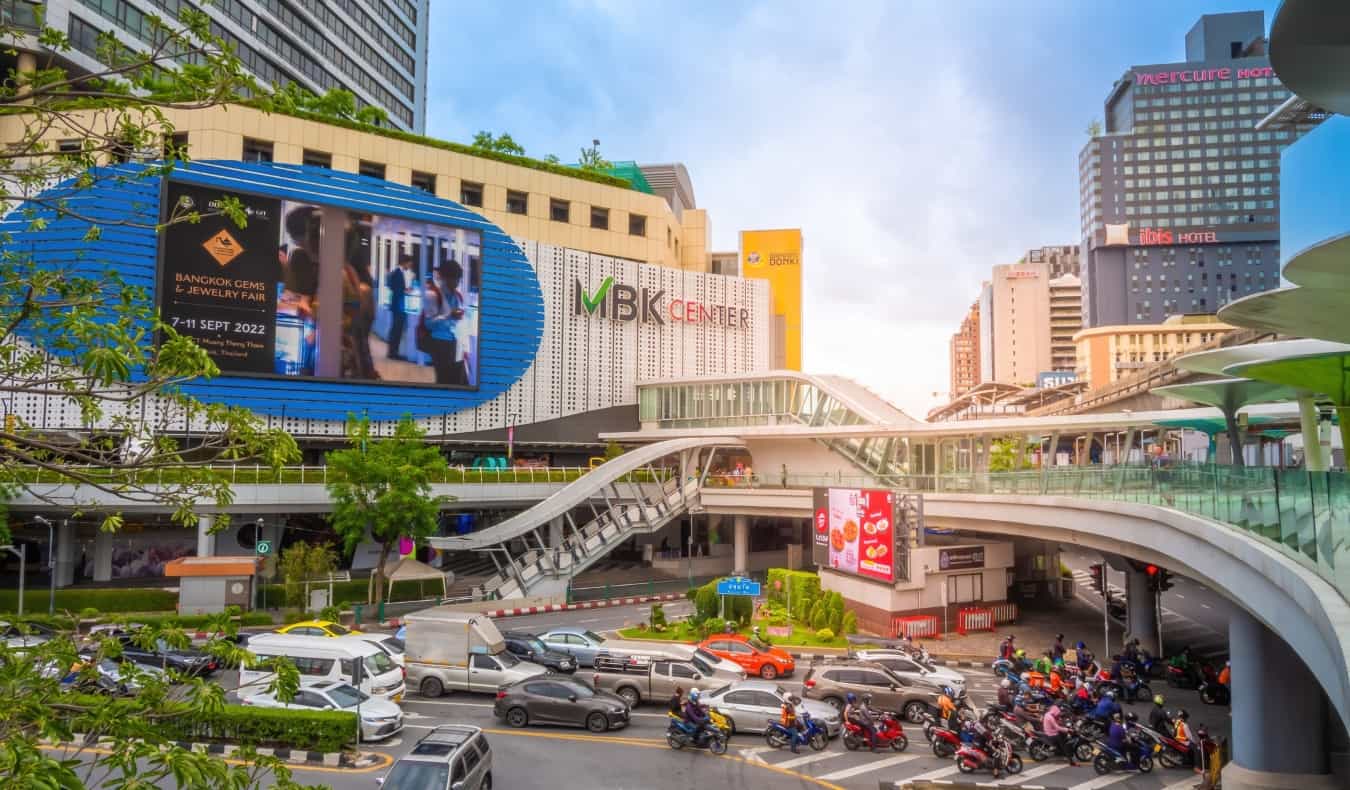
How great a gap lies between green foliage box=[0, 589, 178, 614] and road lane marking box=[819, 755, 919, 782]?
31.3 m

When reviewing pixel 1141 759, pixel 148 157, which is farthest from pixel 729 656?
pixel 148 157

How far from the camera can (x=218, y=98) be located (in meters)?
6.36

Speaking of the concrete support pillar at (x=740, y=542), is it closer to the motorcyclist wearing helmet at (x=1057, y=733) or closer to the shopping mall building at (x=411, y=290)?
the shopping mall building at (x=411, y=290)

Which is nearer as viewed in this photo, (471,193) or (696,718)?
(696,718)

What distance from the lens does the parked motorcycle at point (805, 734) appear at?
19.2 meters

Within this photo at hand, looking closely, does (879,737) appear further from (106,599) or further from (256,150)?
(256,150)

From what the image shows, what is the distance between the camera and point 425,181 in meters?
54.4

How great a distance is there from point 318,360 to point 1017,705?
37.7 m

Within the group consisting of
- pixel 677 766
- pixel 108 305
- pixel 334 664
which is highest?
pixel 108 305

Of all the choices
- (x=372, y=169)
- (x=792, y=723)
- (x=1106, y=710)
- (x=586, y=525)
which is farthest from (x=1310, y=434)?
(x=372, y=169)

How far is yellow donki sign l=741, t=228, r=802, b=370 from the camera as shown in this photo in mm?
96562

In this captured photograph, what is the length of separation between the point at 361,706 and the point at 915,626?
1980 centimetres

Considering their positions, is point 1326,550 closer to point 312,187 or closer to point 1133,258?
point 312,187

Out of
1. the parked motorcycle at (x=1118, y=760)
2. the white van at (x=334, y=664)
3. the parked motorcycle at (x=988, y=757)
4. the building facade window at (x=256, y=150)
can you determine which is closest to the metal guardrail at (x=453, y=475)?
the white van at (x=334, y=664)
